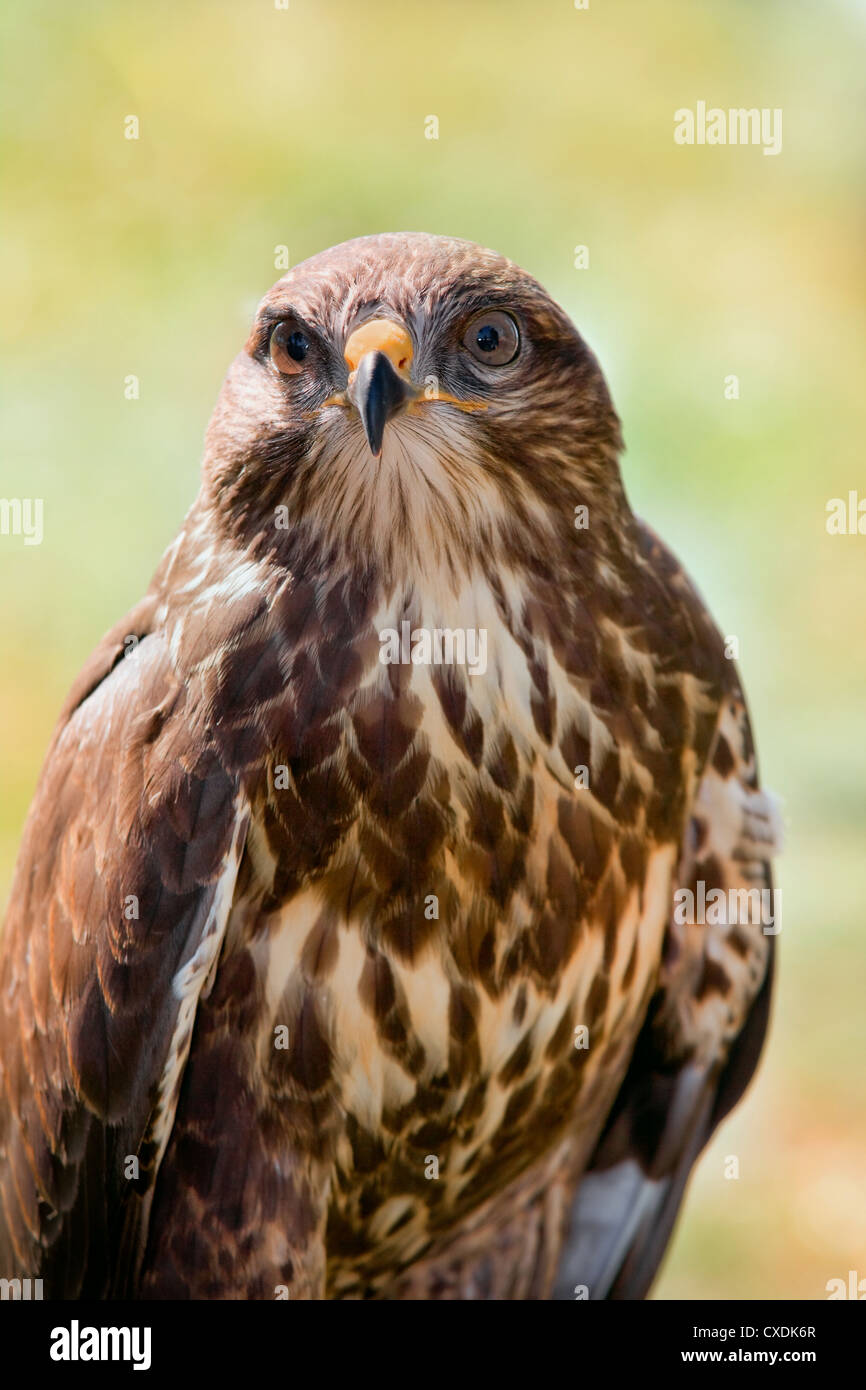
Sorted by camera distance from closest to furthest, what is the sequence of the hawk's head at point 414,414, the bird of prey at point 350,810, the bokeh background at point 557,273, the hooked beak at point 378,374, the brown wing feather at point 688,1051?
1. the hooked beak at point 378,374
2. the hawk's head at point 414,414
3. the bird of prey at point 350,810
4. the brown wing feather at point 688,1051
5. the bokeh background at point 557,273

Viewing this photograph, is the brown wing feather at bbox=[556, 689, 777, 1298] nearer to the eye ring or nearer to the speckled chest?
the speckled chest

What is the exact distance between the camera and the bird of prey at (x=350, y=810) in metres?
2.03

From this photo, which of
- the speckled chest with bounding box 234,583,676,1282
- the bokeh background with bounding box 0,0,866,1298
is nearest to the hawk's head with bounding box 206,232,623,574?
the speckled chest with bounding box 234,583,676,1282

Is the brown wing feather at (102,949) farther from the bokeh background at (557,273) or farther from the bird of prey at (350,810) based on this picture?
the bokeh background at (557,273)

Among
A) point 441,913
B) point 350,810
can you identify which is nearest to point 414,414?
point 350,810

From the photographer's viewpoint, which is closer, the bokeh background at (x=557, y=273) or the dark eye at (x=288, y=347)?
the dark eye at (x=288, y=347)

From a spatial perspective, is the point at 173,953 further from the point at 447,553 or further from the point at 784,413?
the point at 784,413

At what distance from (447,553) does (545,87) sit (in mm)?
2617

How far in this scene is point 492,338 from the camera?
6.46 ft

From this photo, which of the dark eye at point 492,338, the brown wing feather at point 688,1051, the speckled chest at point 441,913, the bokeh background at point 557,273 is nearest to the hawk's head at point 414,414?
the dark eye at point 492,338

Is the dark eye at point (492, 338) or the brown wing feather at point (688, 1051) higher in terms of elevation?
the dark eye at point (492, 338)

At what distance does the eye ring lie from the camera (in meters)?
1.97

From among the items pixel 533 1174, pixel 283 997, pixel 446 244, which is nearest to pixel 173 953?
pixel 283 997

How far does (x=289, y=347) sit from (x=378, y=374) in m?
0.24
